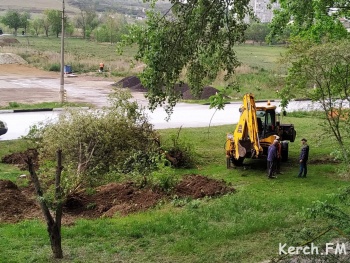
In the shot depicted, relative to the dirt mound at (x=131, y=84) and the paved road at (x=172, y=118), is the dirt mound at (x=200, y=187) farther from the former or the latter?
the dirt mound at (x=131, y=84)

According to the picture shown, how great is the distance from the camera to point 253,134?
1584 centimetres

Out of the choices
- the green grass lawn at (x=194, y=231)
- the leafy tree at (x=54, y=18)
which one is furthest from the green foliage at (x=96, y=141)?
the leafy tree at (x=54, y=18)

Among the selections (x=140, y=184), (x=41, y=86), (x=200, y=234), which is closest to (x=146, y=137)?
(x=140, y=184)

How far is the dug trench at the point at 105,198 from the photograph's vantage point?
1238 cm

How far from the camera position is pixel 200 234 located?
10.6 meters

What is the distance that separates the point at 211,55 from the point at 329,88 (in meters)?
4.16

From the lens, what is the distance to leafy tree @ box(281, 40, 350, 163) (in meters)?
13.8

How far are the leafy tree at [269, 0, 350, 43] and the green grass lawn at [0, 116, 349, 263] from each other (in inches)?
237

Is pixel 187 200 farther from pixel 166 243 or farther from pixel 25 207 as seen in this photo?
pixel 25 207

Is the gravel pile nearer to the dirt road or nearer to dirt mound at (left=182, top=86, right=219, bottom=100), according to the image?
the dirt road

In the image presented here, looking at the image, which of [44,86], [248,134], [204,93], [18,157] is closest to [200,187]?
[248,134]

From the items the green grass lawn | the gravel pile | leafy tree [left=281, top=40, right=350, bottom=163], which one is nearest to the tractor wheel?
the green grass lawn

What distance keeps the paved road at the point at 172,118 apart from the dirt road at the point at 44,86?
4.81 metres

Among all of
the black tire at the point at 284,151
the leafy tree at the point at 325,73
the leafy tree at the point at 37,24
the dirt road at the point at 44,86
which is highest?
the leafy tree at the point at 37,24
